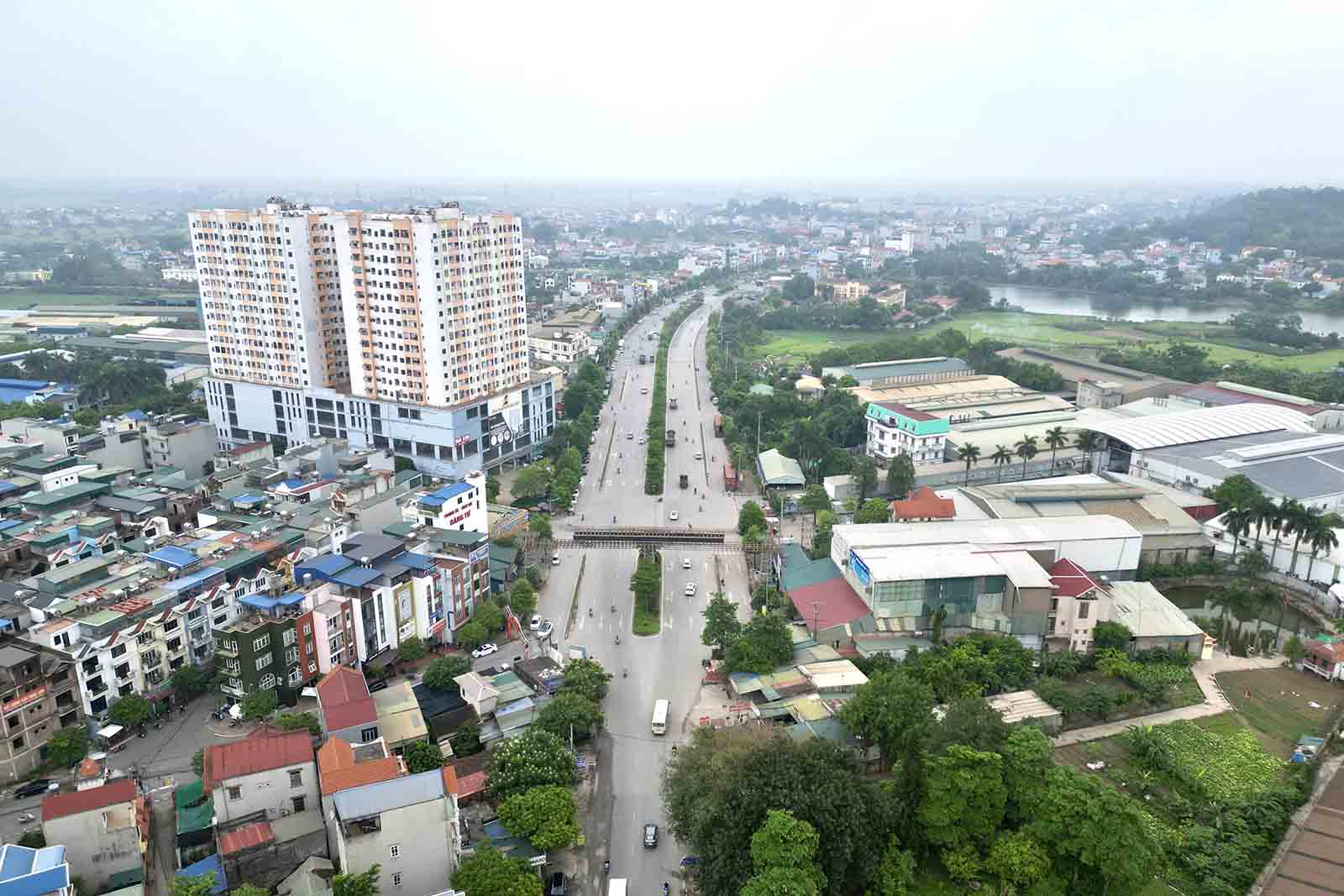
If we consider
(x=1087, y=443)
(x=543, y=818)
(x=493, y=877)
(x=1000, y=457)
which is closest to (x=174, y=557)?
(x=543, y=818)

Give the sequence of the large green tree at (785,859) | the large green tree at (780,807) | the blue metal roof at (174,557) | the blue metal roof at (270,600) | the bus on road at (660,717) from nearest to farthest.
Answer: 1. the large green tree at (785,859)
2. the large green tree at (780,807)
3. the bus on road at (660,717)
4. the blue metal roof at (270,600)
5. the blue metal roof at (174,557)

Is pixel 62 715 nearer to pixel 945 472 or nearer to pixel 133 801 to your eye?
pixel 133 801

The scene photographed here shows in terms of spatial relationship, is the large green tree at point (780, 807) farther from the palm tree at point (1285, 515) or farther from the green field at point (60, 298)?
the green field at point (60, 298)

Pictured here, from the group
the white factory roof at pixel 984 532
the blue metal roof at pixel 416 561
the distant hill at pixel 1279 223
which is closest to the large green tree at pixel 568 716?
the blue metal roof at pixel 416 561

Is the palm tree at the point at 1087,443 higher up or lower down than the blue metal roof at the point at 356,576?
lower down

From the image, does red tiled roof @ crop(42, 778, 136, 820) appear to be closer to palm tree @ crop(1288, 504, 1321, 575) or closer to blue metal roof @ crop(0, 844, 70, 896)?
blue metal roof @ crop(0, 844, 70, 896)

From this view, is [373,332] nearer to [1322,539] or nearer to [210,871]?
[210,871]

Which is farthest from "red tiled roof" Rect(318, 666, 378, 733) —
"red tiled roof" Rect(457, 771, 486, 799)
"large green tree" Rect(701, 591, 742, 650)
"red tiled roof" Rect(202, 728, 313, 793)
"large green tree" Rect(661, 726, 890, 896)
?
"large green tree" Rect(701, 591, 742, 650)
